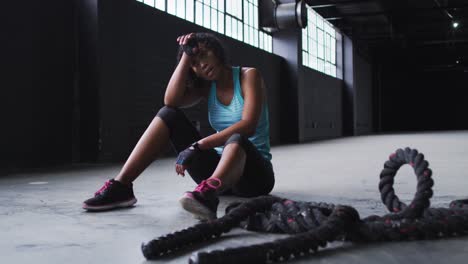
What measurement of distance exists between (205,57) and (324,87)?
12702 millimetres

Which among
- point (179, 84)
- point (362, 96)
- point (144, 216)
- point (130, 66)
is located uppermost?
point (362, 96)

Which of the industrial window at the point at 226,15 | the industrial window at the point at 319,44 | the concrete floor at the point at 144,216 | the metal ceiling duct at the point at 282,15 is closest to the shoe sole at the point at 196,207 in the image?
the concrete floor at the point at 144,216

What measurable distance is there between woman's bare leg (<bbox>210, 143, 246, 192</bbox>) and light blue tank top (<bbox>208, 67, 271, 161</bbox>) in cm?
27

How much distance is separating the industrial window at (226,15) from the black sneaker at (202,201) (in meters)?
5.26

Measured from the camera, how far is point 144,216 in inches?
85.0

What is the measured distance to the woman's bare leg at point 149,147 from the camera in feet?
7.45

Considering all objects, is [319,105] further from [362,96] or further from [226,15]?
[362,96]

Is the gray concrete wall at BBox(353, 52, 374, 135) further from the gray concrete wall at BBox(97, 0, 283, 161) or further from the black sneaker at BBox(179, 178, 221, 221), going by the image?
the black sneaker at BBox(179, 178, 221, 221)

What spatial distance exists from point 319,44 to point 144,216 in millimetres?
12871

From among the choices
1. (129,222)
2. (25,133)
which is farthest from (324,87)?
(129,222)

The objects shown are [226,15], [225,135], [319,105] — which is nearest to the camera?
[225,135]

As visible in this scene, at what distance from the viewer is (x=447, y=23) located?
51.6 ft

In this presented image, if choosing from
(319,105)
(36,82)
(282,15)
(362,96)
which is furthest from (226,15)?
(362,96)

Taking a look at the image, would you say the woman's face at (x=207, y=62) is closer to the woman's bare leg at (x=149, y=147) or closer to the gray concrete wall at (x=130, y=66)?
the woman's bare leg at (x=149, y=147)
